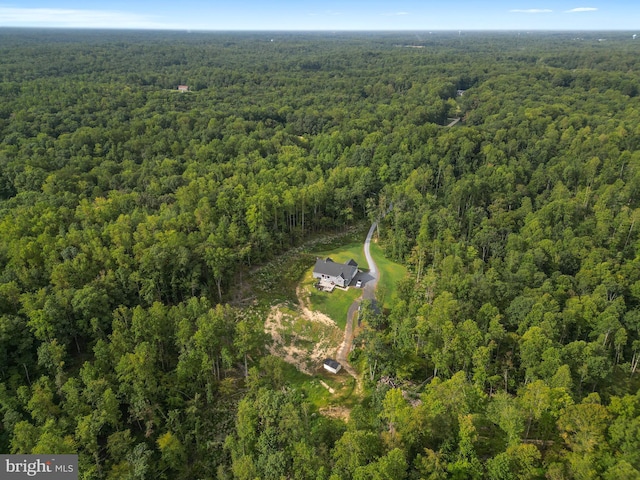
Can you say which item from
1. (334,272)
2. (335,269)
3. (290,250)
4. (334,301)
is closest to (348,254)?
(335,269)

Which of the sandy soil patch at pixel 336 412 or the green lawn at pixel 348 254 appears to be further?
the green lawn at pixel 348 254

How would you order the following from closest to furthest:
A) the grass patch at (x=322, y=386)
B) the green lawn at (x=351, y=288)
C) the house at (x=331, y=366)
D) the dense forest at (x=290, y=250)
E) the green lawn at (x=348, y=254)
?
1. the dense forest at (x=290, y=250)
2. the grass patch at (x=322, y=386)
3. the house at (x=331, y=366)
4. the green lawn at (x=351, y=288)
5. the green lawn at (x=348, y=254)

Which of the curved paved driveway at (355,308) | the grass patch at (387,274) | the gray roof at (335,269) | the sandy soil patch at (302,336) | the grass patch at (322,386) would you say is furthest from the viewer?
the gray roof at (335,269)

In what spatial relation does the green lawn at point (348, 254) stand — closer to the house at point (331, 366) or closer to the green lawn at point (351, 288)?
the green lawn at point (351, 288)

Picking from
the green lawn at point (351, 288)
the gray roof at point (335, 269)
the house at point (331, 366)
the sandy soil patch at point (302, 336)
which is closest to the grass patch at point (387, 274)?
the green lawn at point (351, 288)

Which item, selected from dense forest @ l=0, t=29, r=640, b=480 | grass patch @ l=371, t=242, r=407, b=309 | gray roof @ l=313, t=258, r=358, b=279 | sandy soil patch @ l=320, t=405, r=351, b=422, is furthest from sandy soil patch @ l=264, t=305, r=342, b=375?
grass patch @ l=371, t=242, r=407, b=309

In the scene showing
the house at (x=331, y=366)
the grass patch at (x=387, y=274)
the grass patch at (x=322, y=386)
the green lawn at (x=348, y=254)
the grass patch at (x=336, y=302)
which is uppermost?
the green lawn at (x=348, y=254)

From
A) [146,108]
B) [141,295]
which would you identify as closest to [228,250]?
[141,295]

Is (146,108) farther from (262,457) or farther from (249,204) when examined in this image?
(262,457)
